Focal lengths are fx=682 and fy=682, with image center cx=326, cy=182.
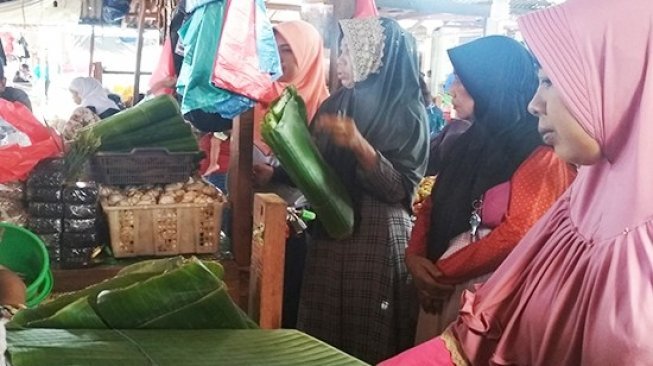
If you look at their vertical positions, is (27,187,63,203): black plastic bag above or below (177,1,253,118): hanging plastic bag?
below

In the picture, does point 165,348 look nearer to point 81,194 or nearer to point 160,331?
point 160,331

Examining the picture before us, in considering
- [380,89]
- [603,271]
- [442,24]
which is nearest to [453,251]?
[380,89]

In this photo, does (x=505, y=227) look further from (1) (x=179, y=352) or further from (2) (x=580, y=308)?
(1) (x=179, y=352)

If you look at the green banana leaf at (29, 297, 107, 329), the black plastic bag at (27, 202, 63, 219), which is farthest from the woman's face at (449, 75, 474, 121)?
the green banana leaf at (29, 297, 107, 329)

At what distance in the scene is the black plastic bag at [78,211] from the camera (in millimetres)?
2047

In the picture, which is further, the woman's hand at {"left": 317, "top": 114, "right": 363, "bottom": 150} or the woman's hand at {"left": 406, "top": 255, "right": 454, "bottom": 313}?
the woman's hand at {"left": 317, "top": 114, "right": 363, "bottom": 150}

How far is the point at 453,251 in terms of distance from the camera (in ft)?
6.51

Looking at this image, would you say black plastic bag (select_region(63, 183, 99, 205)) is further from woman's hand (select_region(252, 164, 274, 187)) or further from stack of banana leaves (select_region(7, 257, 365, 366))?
stack of banana leaves (select_region(7, 257, 365, 366))

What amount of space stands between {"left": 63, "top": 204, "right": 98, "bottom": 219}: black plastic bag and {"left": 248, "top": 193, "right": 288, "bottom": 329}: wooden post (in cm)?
88

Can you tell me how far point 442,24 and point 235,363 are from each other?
5846 millimetres

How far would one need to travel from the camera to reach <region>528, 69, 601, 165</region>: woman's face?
3.45ft

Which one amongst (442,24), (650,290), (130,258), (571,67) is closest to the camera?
(650,290)

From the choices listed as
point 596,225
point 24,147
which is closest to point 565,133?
point 596,225

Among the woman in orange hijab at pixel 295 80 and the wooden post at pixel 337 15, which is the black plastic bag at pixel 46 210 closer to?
the woman in orange hijab at pixel 295 80
